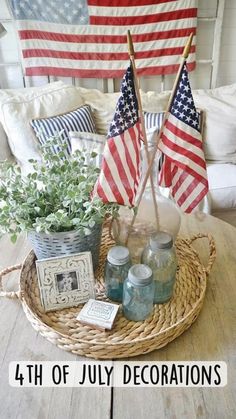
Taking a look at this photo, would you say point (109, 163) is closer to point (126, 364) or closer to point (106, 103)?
point (126, 364)

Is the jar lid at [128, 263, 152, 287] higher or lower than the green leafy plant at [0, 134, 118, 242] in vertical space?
lower

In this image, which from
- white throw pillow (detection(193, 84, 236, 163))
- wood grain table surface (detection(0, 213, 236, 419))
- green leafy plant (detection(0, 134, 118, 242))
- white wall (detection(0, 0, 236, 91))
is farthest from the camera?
white wall (detection(0, 0, 236, 91))

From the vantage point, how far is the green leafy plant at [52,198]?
797 mm

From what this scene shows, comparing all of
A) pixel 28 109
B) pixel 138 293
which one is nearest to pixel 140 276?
pixel 138 293

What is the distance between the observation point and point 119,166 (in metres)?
0.87

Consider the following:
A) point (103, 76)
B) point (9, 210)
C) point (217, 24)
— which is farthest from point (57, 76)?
point (9, 210)

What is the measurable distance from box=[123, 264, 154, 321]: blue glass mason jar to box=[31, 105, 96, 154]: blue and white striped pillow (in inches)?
45.4

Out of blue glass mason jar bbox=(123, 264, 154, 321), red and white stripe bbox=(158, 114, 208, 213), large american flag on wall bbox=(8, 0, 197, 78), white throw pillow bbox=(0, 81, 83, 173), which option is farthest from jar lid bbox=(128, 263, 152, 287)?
large american flag on wall bbox=(8, 0, 197, 78)

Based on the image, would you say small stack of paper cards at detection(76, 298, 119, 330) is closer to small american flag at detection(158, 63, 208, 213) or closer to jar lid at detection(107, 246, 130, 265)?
jar lid at detection(107, 246, 130, 265)

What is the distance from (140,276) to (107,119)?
4.97 ft

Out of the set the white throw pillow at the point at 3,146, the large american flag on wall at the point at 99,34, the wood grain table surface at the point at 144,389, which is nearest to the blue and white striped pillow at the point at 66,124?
the white throw pillow at the point at 3,146

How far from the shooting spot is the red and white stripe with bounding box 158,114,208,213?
889 millimetres

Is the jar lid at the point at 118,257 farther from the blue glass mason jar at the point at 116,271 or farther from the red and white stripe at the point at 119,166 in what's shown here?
the red and white stripe at the point at 119,166

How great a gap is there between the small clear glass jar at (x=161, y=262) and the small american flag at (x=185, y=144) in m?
0.21
